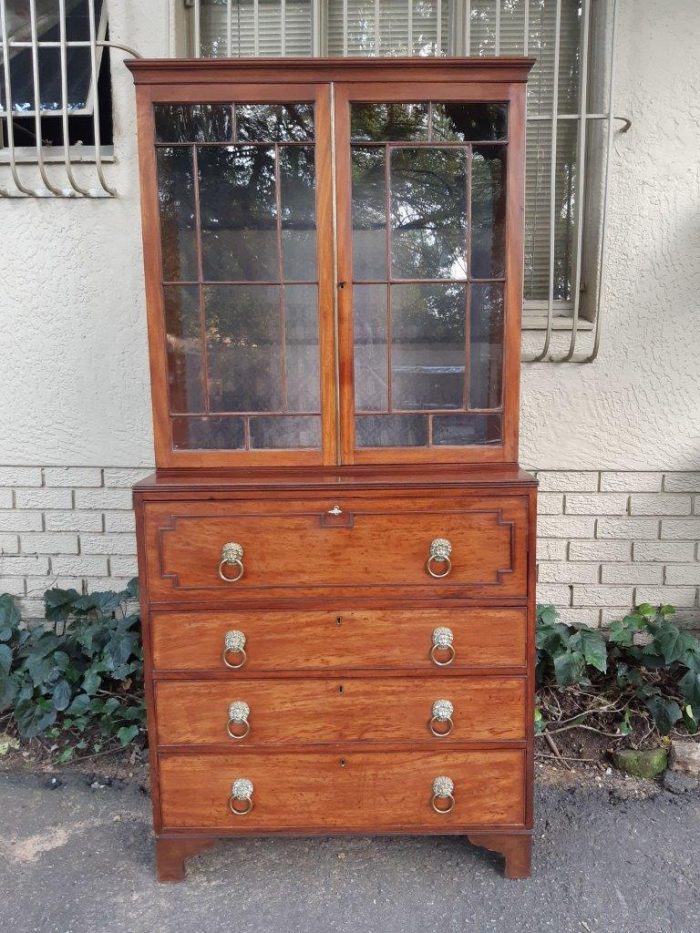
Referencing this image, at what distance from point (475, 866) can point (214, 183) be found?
6.85ft

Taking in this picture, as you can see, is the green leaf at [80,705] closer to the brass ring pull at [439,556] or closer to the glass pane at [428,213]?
the brass ring pull at [439,556]

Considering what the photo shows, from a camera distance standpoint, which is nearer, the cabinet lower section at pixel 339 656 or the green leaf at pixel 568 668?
the cabinet lower section at pixel 339 656

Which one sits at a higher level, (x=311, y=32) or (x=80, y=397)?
Result: (x=311, y=32)

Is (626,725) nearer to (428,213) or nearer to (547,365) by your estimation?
(547,365)

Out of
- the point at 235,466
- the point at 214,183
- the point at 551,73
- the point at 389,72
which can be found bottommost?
the point at 235,466

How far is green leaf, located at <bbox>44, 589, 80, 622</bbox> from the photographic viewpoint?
2549 mm

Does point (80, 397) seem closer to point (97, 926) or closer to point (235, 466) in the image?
point (235, 466)

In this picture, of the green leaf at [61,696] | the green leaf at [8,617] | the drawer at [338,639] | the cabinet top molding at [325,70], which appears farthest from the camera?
the green leaf at [8,617]

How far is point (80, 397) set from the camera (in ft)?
8.25

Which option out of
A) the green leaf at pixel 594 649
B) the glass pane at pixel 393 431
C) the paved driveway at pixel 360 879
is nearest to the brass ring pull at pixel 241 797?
the paved driveway at pixel 360 879

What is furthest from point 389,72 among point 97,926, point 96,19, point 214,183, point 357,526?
point 97,926

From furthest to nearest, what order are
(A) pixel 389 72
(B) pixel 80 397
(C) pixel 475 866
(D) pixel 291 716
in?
(B) pixel 80 397, (C) pixel 475 866, (D) pixel 291 716, (A) pixel 389 72

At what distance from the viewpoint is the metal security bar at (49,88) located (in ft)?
7.66

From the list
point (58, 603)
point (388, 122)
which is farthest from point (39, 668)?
point (388, 122)
